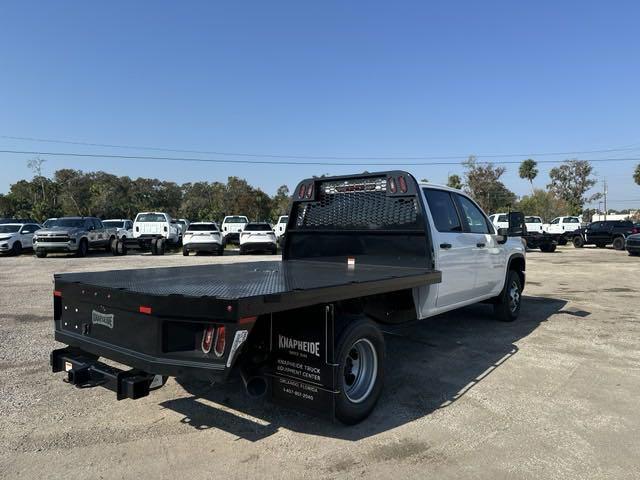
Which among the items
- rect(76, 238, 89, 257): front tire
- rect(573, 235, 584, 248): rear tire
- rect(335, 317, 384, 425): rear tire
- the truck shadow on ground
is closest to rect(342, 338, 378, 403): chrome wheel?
rect(335, 317, 384, 425): rear tire

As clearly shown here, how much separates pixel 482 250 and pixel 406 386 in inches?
103

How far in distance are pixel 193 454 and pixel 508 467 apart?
85.6 inches

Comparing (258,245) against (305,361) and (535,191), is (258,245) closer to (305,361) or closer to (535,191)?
(305,361)

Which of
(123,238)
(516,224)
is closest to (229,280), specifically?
(516,224)

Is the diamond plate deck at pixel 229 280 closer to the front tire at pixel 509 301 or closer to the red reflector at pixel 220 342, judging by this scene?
the red reflector at pixel 220 342

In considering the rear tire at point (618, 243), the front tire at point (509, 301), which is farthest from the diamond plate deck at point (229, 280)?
the rear tire at point (618, 243)

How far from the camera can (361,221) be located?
5.81 metres

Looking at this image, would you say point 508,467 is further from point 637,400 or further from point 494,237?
point 494,237

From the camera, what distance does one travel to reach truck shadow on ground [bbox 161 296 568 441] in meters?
3.87

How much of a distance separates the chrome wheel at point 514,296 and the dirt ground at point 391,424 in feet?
4.58

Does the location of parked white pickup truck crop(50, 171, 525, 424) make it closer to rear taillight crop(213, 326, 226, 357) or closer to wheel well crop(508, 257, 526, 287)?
rear taillight crop(213, 326, 226, 357)

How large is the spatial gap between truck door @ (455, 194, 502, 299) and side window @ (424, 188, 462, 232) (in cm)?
23

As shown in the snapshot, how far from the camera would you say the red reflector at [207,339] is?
311 cm

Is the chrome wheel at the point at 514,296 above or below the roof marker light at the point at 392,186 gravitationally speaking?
below
